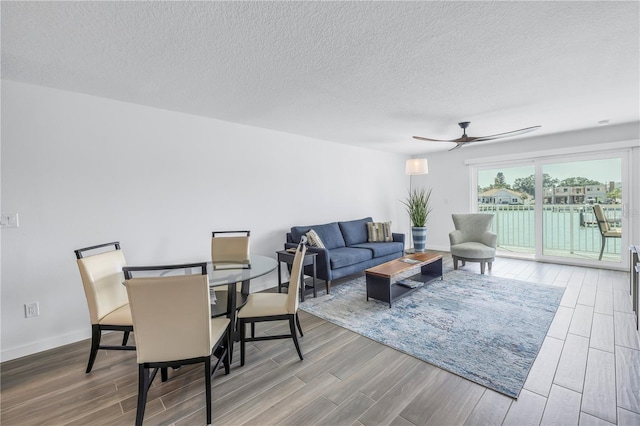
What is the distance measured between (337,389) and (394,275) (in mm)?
1633

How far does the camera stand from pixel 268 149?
166 inches

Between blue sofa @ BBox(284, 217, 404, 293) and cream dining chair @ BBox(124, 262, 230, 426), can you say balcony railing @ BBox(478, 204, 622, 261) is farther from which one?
cream dining chair @ BBox(124, 262, 230, 426)

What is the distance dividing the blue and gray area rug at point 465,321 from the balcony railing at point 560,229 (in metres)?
1.94

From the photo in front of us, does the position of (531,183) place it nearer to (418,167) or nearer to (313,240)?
(418,167)

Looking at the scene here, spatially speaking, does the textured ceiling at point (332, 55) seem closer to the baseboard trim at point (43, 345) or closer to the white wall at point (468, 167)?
the white wall at point (468, 167)

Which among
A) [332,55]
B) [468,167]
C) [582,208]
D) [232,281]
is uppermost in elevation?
[332,55]

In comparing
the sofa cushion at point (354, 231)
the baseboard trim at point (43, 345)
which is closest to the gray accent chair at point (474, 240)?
the sofa cushion at point (354, 231)

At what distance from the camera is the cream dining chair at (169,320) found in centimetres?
152

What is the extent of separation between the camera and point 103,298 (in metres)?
2.13

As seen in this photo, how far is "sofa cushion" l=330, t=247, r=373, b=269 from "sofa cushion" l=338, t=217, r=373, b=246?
0.36 meters

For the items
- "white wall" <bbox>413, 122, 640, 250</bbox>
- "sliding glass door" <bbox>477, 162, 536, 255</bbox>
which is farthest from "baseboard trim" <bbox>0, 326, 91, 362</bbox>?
"sliding glass door" <bbox>477, 162, 536, 255</bbox>

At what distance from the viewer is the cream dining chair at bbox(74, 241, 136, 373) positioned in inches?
80.4

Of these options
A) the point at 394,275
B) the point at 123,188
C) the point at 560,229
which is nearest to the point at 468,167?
the point at 560,229

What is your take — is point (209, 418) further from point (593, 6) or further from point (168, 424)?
point (593, 6)
